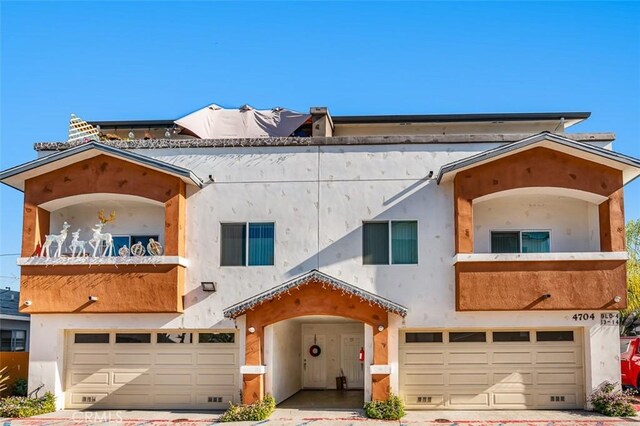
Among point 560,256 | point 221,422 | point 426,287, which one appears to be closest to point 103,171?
point 221,422

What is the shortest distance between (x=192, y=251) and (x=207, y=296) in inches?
52.6

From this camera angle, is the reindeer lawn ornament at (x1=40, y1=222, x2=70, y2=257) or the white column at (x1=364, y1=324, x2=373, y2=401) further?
the reindeer lawn ornament at (x1=40, y1=222, x2=70, y2=257)

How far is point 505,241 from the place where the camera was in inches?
752

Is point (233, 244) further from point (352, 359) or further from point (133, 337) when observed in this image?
point (352, 359)

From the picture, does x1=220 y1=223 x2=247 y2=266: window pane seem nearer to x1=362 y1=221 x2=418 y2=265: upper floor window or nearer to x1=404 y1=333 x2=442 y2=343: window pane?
x1=362 y1=221 x2=418 y2=265: upper floor window

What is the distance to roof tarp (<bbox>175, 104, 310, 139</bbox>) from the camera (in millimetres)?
22406

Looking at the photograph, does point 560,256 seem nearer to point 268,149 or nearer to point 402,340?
point 402,340

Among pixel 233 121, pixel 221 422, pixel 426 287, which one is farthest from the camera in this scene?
pixel 233 121

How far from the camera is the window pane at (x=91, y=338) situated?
19547 mm

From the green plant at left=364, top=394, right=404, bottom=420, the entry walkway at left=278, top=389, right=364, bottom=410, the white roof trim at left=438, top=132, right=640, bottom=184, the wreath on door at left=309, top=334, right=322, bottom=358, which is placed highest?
the white roof trim at left=438, top=132, right=640, bottom=184

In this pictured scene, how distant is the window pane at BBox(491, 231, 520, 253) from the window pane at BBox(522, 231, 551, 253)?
7.6 inches

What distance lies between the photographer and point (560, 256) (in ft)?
58.5

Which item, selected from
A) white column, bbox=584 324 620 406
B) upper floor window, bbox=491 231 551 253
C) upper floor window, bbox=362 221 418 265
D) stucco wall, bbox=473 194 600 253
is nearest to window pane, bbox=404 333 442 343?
upper floor window, bbox=362 221 418 265

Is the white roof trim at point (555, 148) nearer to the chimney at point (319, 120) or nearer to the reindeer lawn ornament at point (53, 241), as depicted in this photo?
the chimney at point (319, 120)
